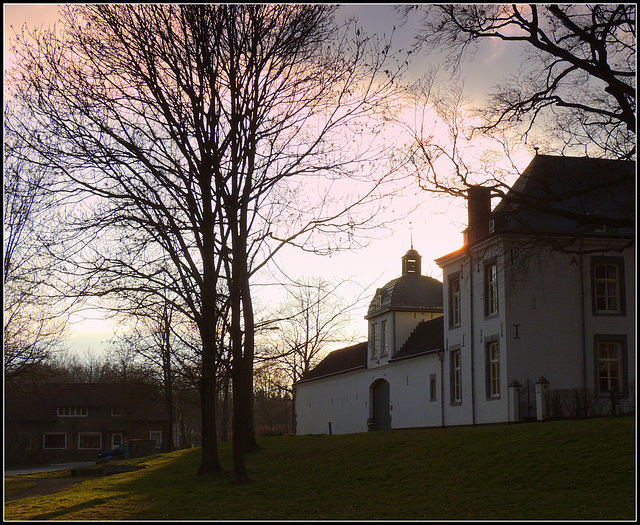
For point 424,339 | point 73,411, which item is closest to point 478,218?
point 424,339

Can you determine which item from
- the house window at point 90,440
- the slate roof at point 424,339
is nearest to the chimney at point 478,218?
the slate roof at point 424,339

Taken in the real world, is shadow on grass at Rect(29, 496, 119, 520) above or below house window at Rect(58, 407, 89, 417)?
above

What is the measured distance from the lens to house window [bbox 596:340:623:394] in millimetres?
27828

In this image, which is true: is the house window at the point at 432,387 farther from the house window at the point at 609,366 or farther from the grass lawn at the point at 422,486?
the grass lawn at the point at 422,486

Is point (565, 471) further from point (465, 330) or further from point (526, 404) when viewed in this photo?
point (465, 330)

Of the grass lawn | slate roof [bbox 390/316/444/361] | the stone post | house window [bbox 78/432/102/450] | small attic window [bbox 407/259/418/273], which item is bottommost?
house window [bbox 78/432/102/450]

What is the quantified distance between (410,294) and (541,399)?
16.8 meters

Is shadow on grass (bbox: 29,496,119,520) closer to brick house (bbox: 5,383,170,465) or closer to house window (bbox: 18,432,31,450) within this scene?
brick house (bbox: 5,383,170,465)

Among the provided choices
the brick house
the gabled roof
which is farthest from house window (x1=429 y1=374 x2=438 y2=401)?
the brick house

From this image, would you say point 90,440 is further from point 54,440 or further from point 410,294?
point 410,294

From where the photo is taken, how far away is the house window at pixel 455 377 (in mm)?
31828

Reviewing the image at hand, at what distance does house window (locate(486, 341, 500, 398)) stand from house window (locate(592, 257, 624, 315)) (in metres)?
4.12

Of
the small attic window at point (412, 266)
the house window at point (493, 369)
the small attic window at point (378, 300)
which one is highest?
the small attic window at point (412, 266)

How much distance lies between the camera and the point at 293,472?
1991cm
